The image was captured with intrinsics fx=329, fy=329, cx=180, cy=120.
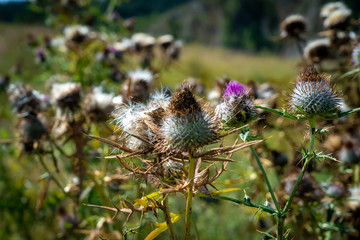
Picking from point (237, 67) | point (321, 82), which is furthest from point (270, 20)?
point (321, 82)

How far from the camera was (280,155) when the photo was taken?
2.91 meters

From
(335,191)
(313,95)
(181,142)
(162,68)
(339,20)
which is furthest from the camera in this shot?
(162,68)

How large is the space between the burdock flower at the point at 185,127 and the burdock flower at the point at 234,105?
171mm

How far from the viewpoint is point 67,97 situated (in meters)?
2.79

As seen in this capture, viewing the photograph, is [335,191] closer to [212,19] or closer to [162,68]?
[162,68]

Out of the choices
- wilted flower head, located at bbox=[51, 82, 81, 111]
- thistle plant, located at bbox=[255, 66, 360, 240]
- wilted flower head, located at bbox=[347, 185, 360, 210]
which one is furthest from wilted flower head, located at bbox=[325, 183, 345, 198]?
wilted flower head, located at bbox=[51, 82, 81, 111]

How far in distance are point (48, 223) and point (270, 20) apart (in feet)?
125

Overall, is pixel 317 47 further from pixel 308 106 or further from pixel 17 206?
pixel 17 206

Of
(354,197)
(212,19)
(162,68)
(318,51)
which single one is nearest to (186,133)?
(354,197)

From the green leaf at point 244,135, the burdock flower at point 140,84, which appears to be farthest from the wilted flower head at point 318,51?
the green leaf at point 244,135

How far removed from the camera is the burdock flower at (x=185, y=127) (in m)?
1.33

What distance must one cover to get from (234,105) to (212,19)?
50.4m

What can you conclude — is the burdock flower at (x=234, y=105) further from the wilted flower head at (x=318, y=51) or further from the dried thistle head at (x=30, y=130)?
the wilted flower head at (x=318, y=51)

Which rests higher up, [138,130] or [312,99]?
[312,99]
